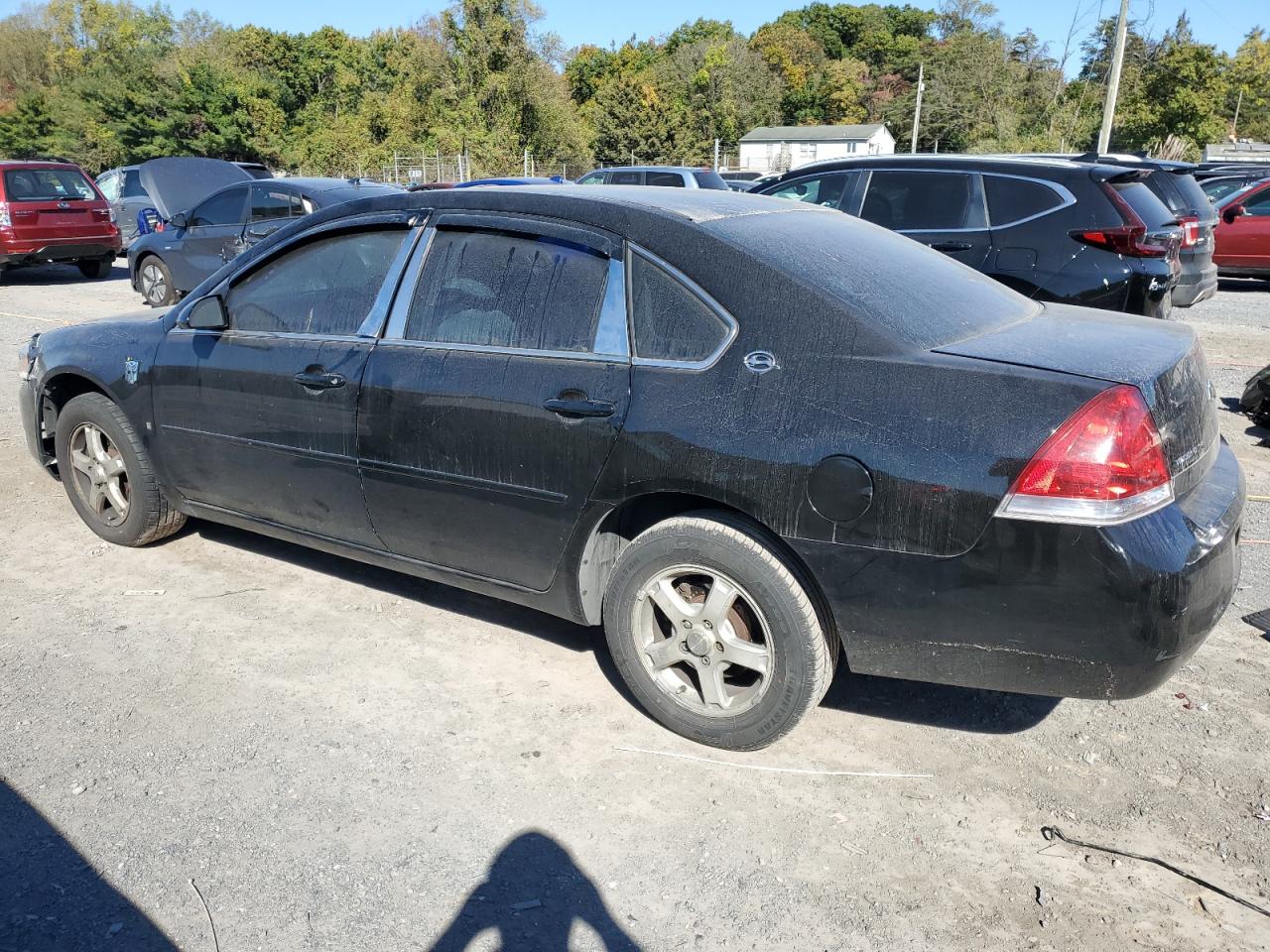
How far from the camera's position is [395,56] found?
7350 cm

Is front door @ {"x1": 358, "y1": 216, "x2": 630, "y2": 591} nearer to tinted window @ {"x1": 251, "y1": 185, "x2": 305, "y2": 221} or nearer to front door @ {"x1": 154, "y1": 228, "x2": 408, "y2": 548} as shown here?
front door @ {"x1": 154, "y1": 228, "x2": 408, "y2": 548}

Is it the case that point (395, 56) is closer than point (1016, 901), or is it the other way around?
point (1016, 901)

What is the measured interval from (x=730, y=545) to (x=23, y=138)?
232 feet

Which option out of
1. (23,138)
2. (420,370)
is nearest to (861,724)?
(420,370)

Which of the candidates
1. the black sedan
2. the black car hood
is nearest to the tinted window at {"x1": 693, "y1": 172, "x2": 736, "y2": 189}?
the black sedan

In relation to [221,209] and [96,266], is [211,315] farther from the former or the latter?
[96,266]

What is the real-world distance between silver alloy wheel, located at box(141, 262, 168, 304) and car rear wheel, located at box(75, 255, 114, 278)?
11.6ft

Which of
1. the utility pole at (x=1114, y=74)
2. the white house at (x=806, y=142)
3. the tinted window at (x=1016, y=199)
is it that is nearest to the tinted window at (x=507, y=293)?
the tinted window at (x=1016, y=199)

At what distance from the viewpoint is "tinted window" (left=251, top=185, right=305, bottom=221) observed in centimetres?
1234

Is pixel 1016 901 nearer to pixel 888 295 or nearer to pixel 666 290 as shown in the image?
pixel 888 295

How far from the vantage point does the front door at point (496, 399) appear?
3.38m

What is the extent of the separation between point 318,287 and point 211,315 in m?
0.54

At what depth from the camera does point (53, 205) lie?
1602cm

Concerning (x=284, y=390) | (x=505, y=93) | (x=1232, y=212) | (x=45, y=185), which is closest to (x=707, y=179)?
(x=1232, y=212)
